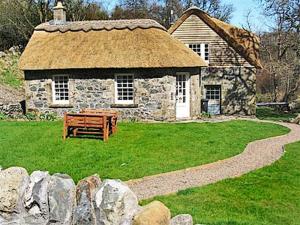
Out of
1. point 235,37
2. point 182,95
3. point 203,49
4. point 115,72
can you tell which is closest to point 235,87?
point 203,49

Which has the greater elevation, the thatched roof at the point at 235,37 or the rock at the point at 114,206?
the thatched roof at the point at 235,37

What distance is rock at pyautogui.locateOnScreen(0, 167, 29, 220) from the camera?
6.20 metres

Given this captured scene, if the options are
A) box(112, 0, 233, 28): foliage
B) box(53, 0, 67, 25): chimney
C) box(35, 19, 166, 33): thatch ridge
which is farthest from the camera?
box(112, 0, 233, 28): foliage

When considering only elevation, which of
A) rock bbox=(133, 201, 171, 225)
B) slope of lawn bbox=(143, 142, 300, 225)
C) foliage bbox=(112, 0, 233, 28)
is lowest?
slope of lawn bbox=(143, 142, 300, 225)

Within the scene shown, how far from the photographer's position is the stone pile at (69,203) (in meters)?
5.87

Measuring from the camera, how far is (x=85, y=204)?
6008 millimetres

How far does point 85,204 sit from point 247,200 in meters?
4.58

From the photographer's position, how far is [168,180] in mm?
A: 11109

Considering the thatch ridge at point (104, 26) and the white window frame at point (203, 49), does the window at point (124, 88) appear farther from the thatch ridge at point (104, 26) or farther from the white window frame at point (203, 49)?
the white window frame at point (203, 49)

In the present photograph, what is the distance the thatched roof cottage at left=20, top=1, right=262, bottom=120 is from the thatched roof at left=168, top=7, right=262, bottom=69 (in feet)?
17.8

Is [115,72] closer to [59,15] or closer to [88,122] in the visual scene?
[88,122]

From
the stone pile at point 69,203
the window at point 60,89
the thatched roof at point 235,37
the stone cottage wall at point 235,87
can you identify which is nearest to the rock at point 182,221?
the stone pile at point 69,203

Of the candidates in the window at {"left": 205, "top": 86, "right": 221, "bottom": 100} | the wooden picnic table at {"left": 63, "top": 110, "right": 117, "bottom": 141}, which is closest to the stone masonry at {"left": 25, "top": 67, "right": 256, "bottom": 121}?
the window at {"left": 205, "top": 86, "right": 221, "bottom": 100}

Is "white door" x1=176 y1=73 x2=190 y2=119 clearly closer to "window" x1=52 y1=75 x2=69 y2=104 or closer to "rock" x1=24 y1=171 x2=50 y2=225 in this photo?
"window" x1=52 y1=75 x2=69 y2=104
